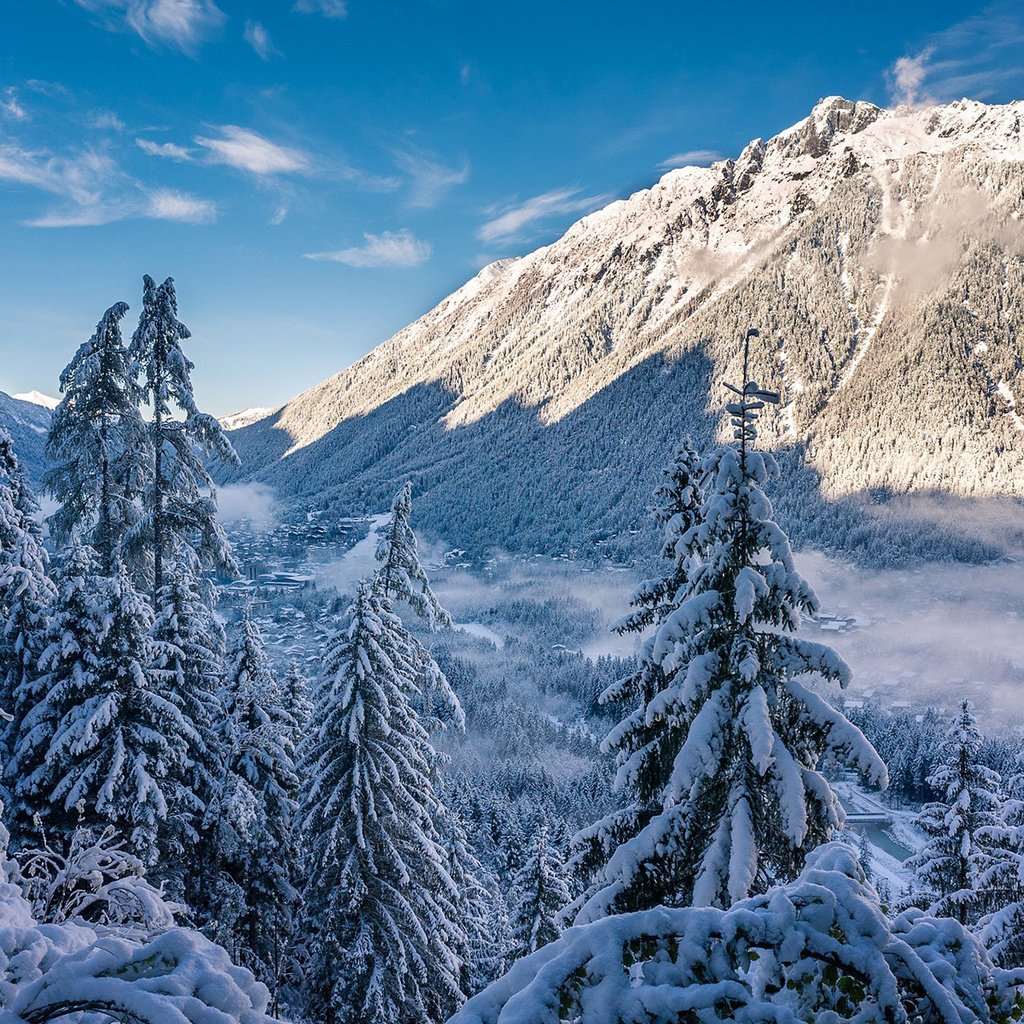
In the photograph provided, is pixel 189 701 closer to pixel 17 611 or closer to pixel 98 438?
pixel 17 611

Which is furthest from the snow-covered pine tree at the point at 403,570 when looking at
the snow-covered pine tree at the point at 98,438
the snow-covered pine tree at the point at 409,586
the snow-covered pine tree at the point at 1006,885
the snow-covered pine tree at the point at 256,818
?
the snow-covered pine tree at the point at 1006,885

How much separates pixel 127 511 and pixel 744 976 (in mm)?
14937

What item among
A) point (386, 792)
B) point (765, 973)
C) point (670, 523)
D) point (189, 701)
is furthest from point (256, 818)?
point (765, 973)

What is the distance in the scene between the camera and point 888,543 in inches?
7594

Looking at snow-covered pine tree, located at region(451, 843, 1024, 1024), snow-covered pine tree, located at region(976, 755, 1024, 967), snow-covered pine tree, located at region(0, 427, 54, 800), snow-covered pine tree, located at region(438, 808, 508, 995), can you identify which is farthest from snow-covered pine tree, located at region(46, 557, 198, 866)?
snow-covered pine tree, located at region(976, 755, 1024, 967)

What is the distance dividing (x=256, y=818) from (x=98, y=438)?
8.23 m

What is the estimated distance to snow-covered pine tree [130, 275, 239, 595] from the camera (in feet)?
39.9

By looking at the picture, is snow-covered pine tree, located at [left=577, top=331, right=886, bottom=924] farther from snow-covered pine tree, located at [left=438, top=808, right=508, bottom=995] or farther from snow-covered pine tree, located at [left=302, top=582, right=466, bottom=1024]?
snow-covered pine tree, located at [left=438, top=808, right=508, bottom=995]

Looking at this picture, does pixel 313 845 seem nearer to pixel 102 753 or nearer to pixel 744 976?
Result: pixel 102 753

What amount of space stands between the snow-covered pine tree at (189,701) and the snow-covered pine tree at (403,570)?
4060 millimetres

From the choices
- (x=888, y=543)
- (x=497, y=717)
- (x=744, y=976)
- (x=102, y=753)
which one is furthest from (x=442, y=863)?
(x=888, y=543)

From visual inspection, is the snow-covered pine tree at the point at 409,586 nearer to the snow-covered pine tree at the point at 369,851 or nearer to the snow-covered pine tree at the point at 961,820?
the snow-covered pine tree at the point at 369,851

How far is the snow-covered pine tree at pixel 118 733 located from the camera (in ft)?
36.0

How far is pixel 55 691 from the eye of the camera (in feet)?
36.6
